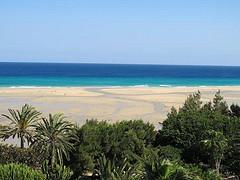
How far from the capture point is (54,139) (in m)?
36.1

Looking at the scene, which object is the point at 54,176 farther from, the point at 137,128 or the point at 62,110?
the point at 62,110

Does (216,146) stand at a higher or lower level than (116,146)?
higher

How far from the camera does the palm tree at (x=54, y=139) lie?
1395 inches

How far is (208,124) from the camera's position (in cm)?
4241

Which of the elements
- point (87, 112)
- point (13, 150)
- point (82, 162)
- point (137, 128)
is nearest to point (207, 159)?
point (137, 128)

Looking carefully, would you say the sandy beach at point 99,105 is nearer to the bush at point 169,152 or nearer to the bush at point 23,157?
the bush at point 169,152

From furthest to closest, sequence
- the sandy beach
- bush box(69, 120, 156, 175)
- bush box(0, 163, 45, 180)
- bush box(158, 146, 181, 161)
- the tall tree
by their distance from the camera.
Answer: the sandy beach → bush box(158, 146, 181, 161) → bush box(69, 120, 156, 175) → the tall tree → bush box(0, 163, 45, 180)

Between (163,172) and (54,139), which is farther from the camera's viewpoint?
(54,139)

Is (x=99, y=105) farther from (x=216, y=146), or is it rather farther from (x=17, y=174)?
(x=17, y=174)

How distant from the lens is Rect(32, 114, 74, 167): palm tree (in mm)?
35438

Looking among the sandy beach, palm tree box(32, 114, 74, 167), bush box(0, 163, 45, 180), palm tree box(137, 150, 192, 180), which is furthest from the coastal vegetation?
the sandy beach

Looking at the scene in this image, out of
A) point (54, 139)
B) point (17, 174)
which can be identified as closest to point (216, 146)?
point (54, 139)

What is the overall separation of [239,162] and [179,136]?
20.0ft

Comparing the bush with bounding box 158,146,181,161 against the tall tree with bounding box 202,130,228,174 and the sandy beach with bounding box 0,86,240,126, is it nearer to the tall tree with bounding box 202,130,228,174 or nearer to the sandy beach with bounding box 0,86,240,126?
the tall tree with bounding box 202,130,228,174
